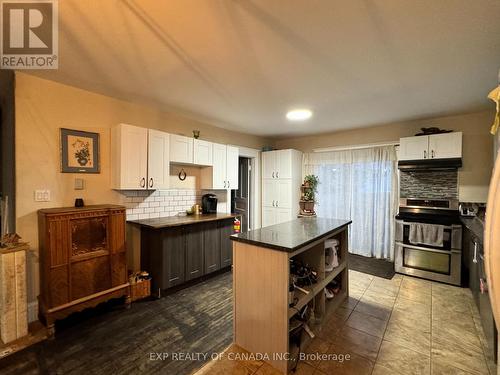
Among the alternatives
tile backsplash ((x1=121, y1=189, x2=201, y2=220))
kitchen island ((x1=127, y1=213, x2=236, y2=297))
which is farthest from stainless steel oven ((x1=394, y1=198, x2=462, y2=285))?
tile backsplash ((x1=121, y1=189, x2=201, y2=220))

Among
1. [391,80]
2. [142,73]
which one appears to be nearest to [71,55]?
[142,73]

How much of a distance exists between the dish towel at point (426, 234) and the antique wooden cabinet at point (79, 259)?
13.3 ft

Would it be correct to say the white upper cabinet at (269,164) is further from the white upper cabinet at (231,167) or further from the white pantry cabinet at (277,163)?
the white upper cabinet at (231,167)

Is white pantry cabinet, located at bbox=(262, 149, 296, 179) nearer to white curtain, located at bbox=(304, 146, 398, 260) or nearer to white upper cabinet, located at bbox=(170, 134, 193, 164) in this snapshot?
white curtain, located at bbox=(304, 146, 398, 260)

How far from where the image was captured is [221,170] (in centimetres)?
395

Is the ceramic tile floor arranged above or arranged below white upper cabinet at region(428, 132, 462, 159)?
below

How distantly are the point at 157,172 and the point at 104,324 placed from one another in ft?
5.88

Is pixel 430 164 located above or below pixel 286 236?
above

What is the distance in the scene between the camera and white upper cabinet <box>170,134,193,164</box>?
3273 millimetres

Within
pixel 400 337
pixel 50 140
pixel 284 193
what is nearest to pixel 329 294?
pixel 400 337

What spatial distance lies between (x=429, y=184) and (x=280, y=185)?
8.47 ft

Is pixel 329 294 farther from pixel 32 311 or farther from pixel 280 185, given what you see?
pixel 32 311

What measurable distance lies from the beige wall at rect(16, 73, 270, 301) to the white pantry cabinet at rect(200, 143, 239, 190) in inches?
52.8

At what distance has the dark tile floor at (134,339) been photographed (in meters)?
1.77
